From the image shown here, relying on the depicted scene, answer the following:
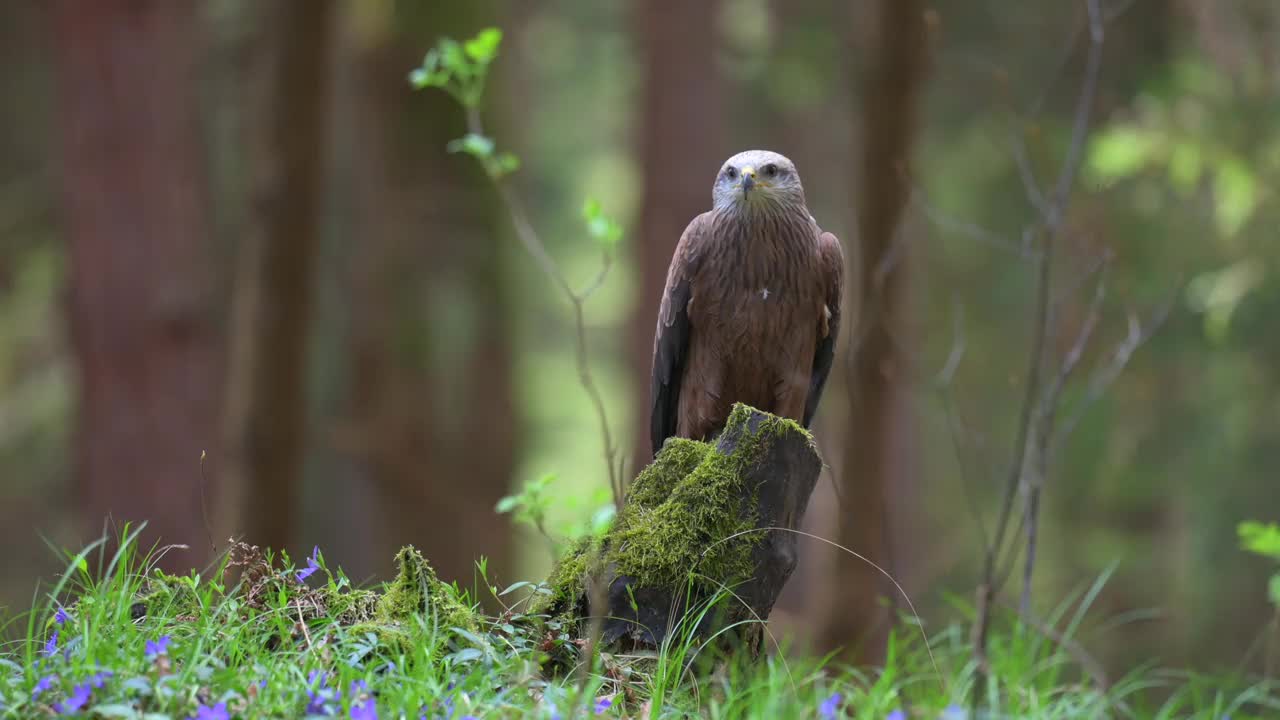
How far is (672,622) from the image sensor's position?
346 centimetres

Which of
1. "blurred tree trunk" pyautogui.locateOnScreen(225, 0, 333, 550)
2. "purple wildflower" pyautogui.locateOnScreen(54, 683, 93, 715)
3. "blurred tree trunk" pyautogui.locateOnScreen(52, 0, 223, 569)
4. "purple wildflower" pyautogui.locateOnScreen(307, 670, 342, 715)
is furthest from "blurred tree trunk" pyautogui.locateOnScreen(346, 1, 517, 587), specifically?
"purple wildflower" pyautogui.locateOnScreen(54, 683, 93, 715)

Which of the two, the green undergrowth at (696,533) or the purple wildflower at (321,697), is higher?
the green undergrowth at (696,533)

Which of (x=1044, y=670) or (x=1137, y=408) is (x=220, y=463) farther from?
(x=1137, y=408)

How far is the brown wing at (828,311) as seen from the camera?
182 inches

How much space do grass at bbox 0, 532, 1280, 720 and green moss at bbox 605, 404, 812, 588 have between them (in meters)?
0.14

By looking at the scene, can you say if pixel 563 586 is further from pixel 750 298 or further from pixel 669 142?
pixel 669 142

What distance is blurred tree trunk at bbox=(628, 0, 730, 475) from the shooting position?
9.22 meters

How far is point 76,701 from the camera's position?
2.68 metres

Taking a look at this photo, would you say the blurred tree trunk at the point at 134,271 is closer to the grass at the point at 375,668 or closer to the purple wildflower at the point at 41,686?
the grass at the point at 375,668

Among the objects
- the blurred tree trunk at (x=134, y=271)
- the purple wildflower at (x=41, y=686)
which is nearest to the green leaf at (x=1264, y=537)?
the purple wildflower at (x=41, y=686)

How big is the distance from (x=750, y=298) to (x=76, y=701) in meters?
2.67

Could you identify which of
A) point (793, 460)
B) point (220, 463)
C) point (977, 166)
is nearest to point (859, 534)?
point (793, 460)

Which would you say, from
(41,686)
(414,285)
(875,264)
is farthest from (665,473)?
(414,285)

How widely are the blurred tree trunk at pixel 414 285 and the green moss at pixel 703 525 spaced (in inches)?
242
